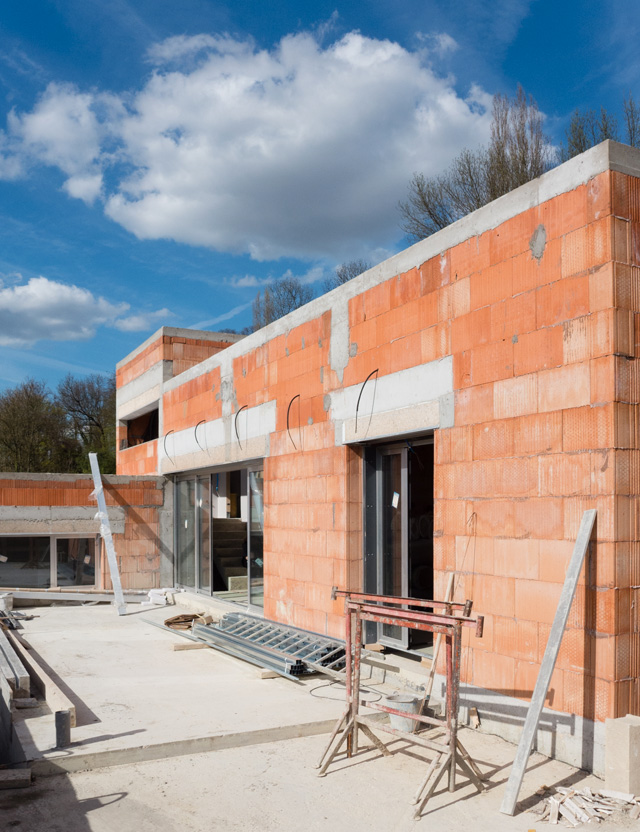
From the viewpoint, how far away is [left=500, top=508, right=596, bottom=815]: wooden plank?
17.2 ft

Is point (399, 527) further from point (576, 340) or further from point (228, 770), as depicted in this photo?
point (228, 770)

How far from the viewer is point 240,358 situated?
528 inches

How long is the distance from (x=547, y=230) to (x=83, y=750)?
5788mm

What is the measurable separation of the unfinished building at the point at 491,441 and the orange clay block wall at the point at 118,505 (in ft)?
21.7

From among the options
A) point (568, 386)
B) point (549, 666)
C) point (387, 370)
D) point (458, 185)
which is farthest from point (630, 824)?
point (458, 185)

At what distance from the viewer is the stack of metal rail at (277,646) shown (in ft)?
29.3

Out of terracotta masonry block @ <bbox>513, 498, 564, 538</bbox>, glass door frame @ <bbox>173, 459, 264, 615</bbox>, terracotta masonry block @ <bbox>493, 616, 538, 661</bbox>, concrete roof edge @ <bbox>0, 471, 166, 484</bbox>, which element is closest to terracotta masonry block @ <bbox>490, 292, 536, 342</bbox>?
terracotta masonry block @ <bbox>513, 498, 564, 538</bbox>

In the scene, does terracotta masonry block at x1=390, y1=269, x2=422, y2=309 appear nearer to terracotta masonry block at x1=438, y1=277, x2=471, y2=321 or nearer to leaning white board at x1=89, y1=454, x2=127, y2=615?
terracotta masonry block at x1=438, y1=277, x2=471, y2=321

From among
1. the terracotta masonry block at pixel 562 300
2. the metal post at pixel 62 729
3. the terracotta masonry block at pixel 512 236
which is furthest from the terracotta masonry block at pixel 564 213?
the metal post at pixel 62 729

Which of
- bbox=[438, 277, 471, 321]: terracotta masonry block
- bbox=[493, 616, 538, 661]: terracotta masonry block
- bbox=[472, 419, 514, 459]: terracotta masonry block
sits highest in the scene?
bbox=[438, 277, 471, 321]: terracotta masonry block

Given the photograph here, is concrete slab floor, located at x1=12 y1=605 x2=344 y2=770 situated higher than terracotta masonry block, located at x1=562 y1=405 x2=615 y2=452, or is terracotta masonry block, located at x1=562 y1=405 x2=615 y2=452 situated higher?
terracotta masonry block, located at x1=562 y1=405 x2=615 y2=452

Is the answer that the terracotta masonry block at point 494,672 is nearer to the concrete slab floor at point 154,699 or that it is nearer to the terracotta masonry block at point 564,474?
the concrete slab floor at point 154,699

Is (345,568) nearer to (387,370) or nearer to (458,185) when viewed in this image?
(387,370)

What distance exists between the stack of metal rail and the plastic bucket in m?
1.73
